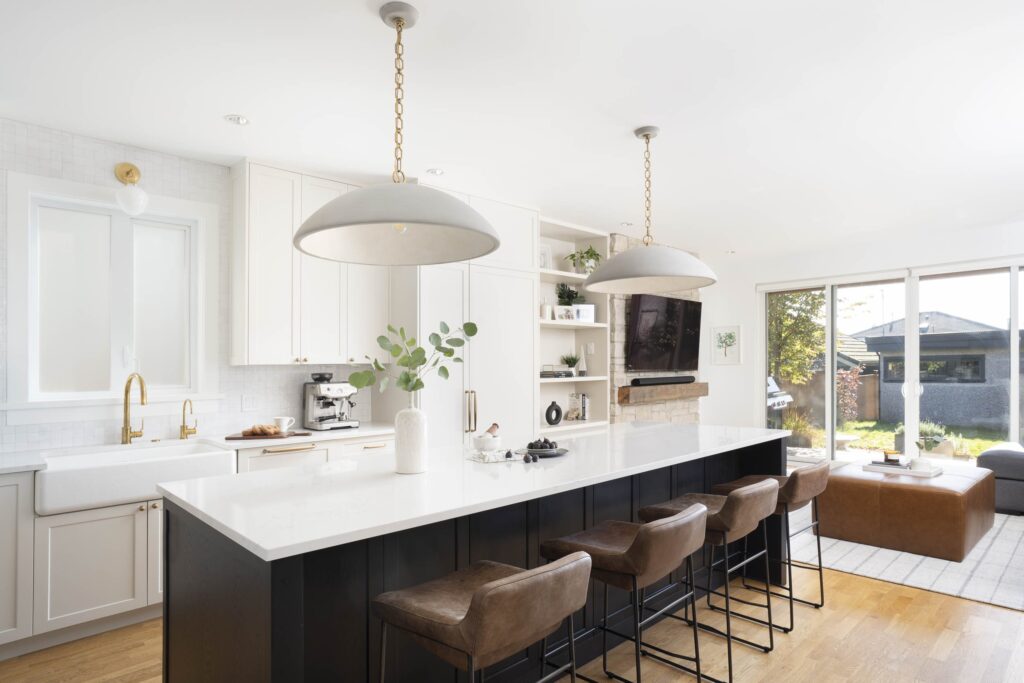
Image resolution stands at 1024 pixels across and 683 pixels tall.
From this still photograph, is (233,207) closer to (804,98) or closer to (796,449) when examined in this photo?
(804,98)

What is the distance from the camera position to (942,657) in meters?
2.72

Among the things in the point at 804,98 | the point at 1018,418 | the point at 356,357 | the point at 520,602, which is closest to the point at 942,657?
the point at 520,602

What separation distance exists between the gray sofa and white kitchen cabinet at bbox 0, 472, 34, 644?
6603mm

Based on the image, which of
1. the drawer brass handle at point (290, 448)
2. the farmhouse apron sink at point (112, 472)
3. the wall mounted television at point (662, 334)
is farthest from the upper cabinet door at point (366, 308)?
the wall mounted television at point (662, 334)

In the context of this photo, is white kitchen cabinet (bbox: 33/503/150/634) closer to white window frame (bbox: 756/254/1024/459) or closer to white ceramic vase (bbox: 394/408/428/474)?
white ceramic vase (bbox: 394/408/428/474)

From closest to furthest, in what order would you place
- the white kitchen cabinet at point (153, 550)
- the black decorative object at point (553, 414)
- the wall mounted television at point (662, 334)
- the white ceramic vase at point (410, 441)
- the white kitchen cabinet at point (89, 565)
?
the white ceramic vase at point (410, 441) → the white kitchen cabinet at point (89, 565) → the white kitchen cabinet at point (153, 550) → the black decorative object at point (553, 414) → the wall mounted television at point (662, 334)

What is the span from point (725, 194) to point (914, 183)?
1.33 metres

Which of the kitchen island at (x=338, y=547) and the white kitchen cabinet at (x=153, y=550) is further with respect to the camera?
the white kitchen cabinet at (x=153, y=550)

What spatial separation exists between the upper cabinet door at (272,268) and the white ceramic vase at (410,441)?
1.92 meters

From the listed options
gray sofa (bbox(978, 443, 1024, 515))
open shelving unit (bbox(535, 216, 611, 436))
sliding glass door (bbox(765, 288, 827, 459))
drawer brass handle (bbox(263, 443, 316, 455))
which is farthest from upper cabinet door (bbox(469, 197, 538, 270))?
gray sofa (bbox(978, 443, 1024, 515))

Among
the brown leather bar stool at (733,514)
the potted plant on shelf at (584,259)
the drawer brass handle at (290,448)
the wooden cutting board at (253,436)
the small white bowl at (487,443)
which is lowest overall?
the brown leather bar stool at (733,514)

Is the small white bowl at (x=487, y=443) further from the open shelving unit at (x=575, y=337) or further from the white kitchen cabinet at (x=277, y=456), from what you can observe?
the open shelving unit at (x=575, y=337)

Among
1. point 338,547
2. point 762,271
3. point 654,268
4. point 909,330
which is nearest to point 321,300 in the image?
point 654,268

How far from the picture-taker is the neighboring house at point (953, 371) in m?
5.72
